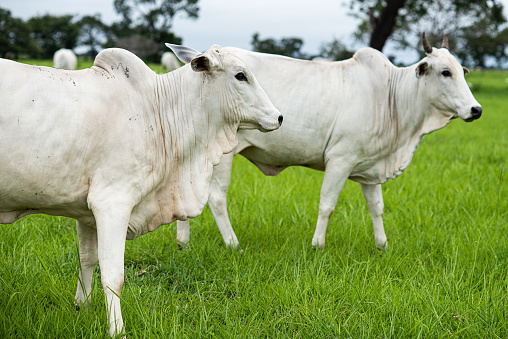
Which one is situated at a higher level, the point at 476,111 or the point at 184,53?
the point at 184,53

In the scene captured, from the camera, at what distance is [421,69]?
3.76 m

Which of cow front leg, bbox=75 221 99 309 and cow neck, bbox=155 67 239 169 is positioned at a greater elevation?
cow neck, bbox=155 67 239 169

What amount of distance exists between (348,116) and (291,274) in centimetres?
129

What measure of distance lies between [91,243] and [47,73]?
973 mm

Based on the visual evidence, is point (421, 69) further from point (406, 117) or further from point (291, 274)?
point (291, 274)

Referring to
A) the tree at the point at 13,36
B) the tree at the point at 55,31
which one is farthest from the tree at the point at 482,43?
the tree at the point at 55,31

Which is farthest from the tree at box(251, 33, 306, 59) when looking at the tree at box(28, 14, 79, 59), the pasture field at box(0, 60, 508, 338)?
the pasture field at box(0, 60, 508, 338)

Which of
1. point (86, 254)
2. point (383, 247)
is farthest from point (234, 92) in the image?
point (383, 247)

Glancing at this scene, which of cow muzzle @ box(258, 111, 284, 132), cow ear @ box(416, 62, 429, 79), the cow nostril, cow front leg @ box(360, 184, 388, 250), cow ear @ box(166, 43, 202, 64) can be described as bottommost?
cow front leg @ box(360, 184, 388, 250)

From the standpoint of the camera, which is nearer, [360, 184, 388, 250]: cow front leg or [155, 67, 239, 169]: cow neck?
[155, 67, 239, 169]: cow neck

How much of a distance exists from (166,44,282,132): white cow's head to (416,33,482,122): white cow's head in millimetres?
1709

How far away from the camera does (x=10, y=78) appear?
205 cm

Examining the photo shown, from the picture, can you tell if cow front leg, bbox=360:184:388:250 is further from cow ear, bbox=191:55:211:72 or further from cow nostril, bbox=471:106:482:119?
cow ear, bbox=191:55:211:72

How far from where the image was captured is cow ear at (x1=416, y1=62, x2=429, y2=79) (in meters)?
3.73
